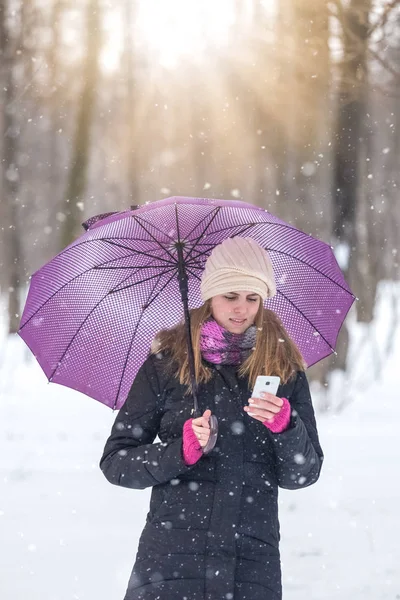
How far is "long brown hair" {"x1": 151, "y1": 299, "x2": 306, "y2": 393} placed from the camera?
9.97ft

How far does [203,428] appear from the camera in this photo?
2773mm

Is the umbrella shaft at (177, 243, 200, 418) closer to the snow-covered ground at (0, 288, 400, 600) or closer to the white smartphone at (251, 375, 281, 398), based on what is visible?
the white smartphone at (251, 375, 281, 398)

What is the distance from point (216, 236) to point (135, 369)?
0.64 metres

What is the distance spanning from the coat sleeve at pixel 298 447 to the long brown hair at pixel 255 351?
0.09 meters

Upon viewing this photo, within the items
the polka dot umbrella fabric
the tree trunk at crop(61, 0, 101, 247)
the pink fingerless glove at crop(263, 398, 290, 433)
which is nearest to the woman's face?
the pink fingerless glove at crop(263, 398, 290, 433)

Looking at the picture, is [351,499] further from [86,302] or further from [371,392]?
[371,392]

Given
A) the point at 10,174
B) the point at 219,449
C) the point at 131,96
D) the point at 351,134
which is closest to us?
the point at 219,449

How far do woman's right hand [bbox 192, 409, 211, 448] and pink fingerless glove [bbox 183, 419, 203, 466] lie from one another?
0.02 metres

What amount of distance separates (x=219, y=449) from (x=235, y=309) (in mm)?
514

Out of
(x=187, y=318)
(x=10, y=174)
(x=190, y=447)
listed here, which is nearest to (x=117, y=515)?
(x=187, y=318)

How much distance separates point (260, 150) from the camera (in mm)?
11688

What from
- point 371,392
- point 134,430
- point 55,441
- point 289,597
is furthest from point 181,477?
point 371,392

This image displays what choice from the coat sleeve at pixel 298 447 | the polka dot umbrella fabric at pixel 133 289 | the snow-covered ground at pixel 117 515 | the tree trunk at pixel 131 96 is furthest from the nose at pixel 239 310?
the tree trunk at pixel 131 96

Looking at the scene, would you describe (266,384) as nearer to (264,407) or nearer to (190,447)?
(264,407)
